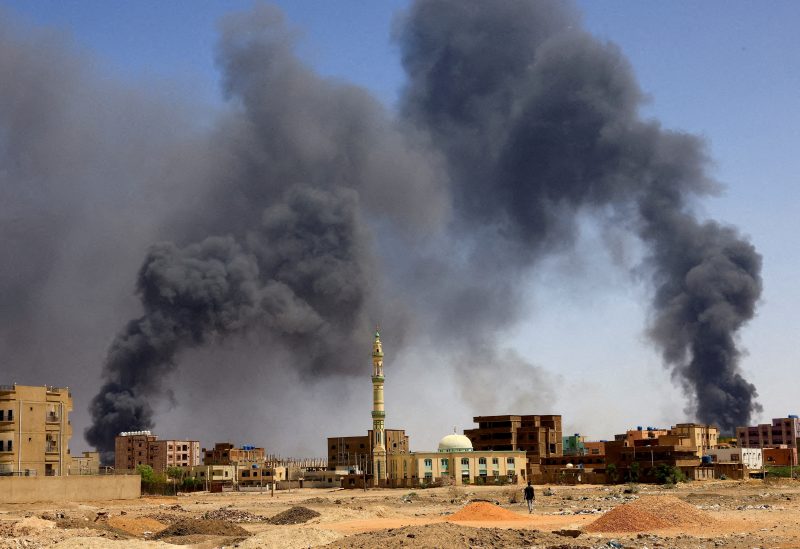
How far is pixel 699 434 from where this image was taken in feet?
492

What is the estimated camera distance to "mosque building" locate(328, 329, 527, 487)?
425 ft

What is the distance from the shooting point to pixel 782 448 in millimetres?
157625

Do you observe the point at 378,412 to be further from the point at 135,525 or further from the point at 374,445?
the point at 135,525

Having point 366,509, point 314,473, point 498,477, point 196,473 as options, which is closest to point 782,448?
point 498,477

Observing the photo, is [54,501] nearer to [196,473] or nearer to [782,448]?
[196,473]

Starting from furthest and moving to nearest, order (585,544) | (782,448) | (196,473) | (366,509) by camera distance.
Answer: (782,448), (196,473), (366,509), (585,544)

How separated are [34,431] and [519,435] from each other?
81138 mm

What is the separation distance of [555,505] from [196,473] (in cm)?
7878

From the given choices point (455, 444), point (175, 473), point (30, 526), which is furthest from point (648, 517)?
point (175, 473)

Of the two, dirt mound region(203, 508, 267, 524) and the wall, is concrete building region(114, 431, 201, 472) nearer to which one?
the wall

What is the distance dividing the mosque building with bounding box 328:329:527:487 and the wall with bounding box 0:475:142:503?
48.5m

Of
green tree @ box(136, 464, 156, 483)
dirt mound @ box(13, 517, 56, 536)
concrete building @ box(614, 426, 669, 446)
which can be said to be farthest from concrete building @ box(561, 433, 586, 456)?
dirt mound @ box(13, 517, 56, 536)

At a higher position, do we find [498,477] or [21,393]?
[21,393]

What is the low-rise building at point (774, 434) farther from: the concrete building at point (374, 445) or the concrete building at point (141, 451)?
the concrete building at point (141, 451)
